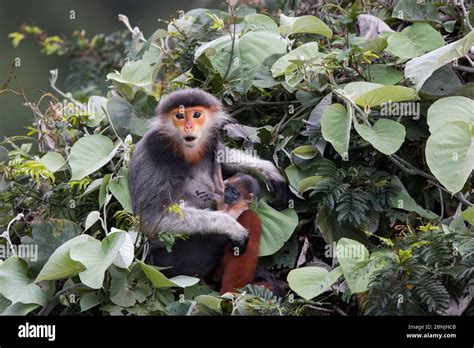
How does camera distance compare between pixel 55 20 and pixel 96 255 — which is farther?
pixel 55 20

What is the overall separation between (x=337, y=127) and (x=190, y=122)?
0.87m

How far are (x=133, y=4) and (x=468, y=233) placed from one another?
871 centimetres

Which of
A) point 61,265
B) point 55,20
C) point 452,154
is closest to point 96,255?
point 61,265

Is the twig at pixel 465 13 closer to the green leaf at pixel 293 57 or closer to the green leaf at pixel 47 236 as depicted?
the green leaf at pixel 293 57

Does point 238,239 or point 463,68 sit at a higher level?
point 463,68

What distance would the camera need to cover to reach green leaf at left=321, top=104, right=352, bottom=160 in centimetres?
573

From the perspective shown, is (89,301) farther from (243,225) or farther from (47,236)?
(243,225)

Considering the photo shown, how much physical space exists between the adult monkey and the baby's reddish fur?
0.16 feet

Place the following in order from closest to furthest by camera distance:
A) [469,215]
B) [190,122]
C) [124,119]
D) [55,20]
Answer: [469,215] < [190,122] < [124,119] < [55,20]

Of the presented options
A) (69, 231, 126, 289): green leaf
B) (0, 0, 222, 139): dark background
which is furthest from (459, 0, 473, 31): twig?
(0, 0, 222, 139): dark background

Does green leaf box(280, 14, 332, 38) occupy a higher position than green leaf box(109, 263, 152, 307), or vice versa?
green leaf box(280, 14, 332, 38)

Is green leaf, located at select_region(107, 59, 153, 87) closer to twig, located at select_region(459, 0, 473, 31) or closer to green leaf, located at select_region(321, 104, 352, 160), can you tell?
green leaf, located at select_region(321, 104, 352, 160)

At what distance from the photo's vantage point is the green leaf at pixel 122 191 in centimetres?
601

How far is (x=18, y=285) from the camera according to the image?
5.65 m
